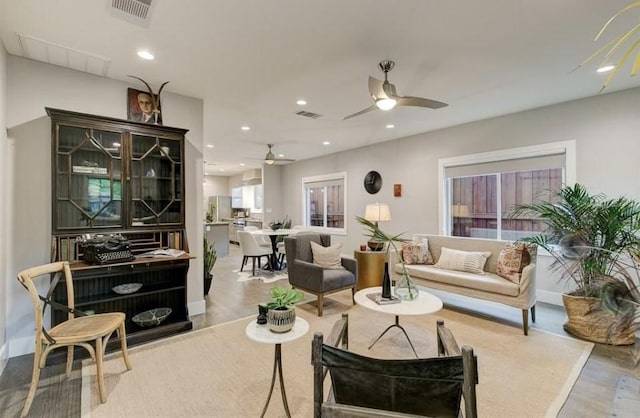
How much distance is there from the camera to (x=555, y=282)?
4195mm

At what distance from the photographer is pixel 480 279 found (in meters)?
3.66

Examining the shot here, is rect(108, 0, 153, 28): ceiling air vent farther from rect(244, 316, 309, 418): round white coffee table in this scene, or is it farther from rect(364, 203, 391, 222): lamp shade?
rect(364, 203, 391, 222): lamp shade

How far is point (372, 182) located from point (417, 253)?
2.46m

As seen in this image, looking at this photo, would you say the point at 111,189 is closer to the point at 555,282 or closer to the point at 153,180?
the point at 153,180

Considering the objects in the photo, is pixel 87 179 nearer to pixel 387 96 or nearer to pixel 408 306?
pixel 387 96

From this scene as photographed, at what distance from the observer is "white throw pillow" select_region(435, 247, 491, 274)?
3.97 m

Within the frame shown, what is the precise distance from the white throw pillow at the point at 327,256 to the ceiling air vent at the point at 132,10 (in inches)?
123

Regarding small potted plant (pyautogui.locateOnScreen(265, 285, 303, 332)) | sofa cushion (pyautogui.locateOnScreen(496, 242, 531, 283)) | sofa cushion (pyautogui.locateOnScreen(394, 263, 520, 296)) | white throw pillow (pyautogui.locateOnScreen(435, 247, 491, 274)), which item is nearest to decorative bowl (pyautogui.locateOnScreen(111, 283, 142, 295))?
small potted plant (pyautogui.locateOnScreen(265, 285, 303, 332))

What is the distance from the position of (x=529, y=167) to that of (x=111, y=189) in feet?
17.5

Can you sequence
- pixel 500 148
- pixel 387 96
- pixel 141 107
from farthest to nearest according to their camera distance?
pixel 500 148 → pixel 141 107 → pixel 387 96

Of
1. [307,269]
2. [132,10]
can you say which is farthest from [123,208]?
[307,269]

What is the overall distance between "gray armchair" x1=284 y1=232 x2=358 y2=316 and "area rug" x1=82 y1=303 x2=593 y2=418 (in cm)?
48

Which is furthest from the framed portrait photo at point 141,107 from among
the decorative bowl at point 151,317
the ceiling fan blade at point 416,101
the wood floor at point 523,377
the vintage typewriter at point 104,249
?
the ceiling fan blade at point 416,101

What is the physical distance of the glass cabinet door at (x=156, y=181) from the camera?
334 centimetres
